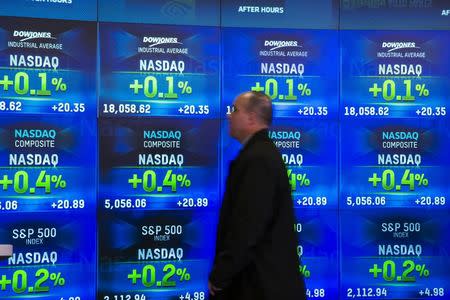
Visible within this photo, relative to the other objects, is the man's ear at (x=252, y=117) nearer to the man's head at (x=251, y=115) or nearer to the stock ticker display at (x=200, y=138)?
the man's head at (x=251, y=115)

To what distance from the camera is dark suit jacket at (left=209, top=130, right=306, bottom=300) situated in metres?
2.92

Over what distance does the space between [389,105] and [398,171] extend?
0.41 meters

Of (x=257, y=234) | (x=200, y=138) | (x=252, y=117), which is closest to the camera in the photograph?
(x=257, y=234)

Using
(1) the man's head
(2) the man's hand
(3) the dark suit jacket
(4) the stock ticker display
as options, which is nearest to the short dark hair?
(1) the man's head

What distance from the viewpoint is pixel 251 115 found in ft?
10.4

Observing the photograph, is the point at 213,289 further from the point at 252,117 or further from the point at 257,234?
the point at 252,117

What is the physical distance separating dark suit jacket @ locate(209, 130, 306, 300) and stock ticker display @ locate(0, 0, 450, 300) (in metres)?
1.50

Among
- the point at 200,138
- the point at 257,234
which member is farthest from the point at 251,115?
the point at 200,138

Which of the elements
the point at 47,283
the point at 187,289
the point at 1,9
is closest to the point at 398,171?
the point at 187,289

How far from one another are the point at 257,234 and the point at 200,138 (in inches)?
67.9

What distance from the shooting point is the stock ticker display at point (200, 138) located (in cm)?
435

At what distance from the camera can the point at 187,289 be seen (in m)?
4.55

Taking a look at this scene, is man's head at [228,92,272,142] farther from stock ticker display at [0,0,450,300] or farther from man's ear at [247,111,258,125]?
stock ticker display at [0,0,450,300]

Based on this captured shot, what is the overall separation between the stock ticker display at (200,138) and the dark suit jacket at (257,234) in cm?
150
